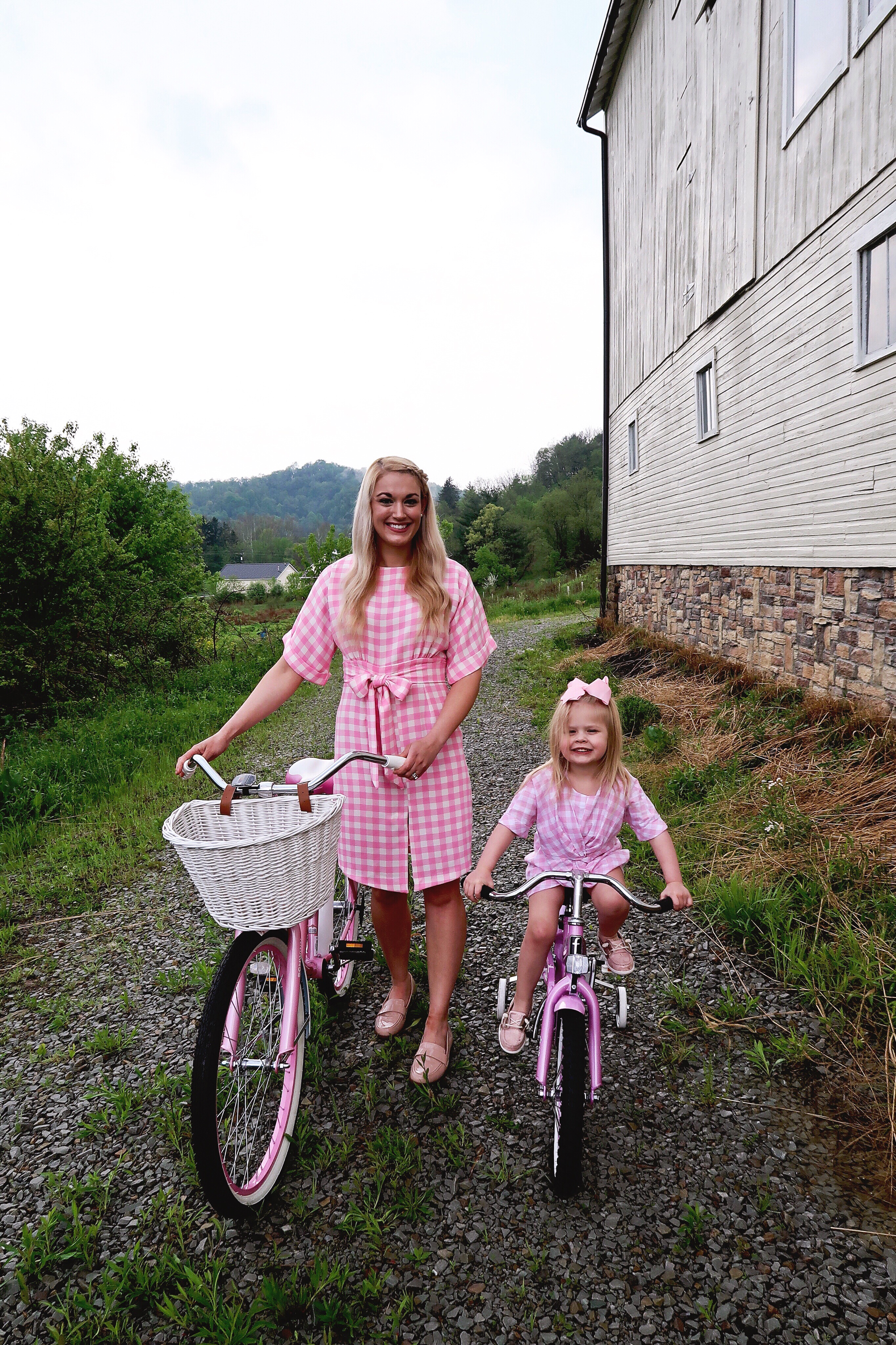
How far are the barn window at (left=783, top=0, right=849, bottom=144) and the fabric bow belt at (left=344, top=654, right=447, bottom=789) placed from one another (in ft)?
21.6

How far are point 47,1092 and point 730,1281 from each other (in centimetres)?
239

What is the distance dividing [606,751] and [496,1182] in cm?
137

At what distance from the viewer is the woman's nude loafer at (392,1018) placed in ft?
9.33

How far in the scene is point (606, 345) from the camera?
48.0 ft

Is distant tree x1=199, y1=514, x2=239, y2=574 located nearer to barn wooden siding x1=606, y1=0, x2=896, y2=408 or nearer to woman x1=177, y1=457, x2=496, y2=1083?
barn wooden siding x1=606, y1=0, x2=896, y2=408

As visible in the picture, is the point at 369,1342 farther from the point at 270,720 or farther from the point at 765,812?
the point at 270,720

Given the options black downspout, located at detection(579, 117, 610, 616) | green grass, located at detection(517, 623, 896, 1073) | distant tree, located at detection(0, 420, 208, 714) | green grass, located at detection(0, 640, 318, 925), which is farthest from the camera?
black downspout, located at detection(579, 117, 610, 616)

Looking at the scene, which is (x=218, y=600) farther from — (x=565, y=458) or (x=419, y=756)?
(x=565, y=458)

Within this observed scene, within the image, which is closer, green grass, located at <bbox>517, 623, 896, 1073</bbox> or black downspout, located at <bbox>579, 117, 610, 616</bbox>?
green grass, located at <bbox>517, 623, 896, 1073</bbox>

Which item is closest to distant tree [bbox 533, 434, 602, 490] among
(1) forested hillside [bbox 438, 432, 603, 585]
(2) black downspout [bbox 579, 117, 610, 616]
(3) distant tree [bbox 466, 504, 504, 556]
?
(1) forested hillside [bbox 438, 432, 603, 585]

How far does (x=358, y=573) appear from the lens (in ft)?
8.04

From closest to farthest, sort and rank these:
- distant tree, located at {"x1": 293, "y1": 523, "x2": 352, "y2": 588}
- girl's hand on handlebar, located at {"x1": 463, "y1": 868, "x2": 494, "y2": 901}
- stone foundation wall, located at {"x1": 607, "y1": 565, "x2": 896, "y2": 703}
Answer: girl's hand on handlebar, located at {"x1": 463, "y1": 868, "x2": 494, "y2": 901} < stone foundation wall, located at {"x1": 607, "y1": 565, "x2": 896, "y2": 703} < distant tree, located at {"x1": 293, "y1": 523, "x2": 352, "y2": 588}

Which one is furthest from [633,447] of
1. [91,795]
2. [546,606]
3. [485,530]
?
[485,530]

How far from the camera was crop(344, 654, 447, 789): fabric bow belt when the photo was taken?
2404 mm
